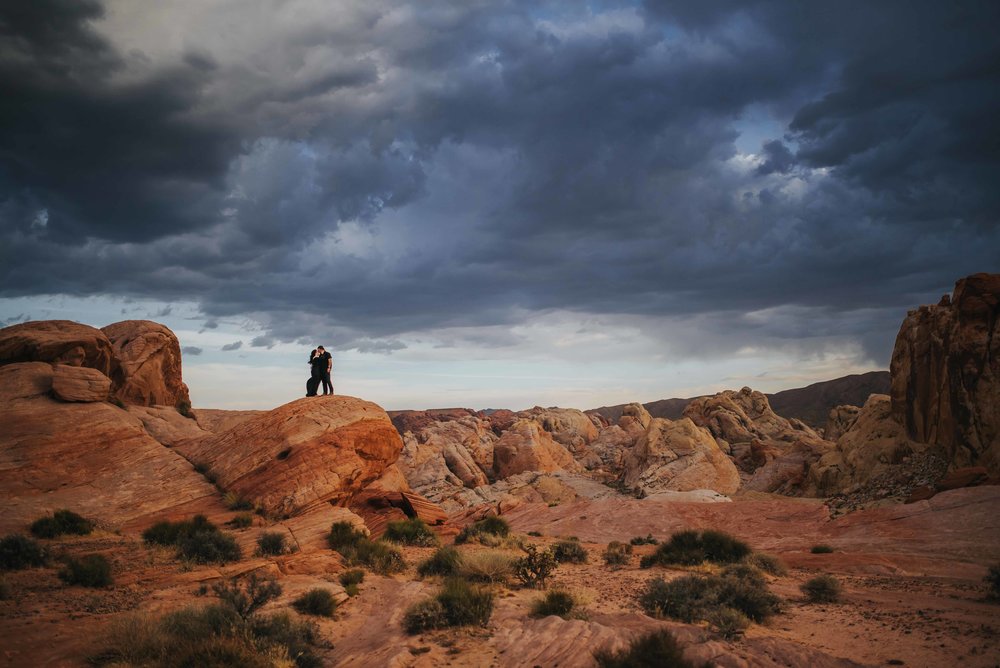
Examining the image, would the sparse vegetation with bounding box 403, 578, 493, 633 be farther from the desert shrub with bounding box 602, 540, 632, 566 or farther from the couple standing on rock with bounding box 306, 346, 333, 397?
the couple standing on rock with bounding box 306, 346, 333, 397

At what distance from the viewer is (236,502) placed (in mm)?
20500

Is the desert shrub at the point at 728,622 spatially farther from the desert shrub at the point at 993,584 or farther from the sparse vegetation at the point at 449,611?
the desert shrub at the point at 993,584

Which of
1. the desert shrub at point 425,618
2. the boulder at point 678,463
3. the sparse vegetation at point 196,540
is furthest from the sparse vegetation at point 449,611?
the boulder at point 678,463

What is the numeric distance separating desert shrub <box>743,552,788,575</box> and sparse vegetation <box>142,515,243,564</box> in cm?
1554

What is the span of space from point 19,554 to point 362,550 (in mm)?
8534

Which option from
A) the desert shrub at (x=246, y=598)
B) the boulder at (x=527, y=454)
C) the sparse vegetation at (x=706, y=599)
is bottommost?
the boulder at (x=527, y=454)

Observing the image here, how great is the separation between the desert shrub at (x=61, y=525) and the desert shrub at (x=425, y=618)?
12.9 m

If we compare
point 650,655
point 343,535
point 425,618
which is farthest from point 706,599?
point 343,535

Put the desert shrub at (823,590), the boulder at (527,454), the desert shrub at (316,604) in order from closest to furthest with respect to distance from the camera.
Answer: the desert shrub at (316,604)
the desert shrub at (823,590)
the boulder at (527,454)

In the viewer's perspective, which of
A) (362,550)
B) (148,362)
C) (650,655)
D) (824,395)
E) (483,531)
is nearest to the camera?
(650,655)

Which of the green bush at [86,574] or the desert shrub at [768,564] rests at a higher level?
the green bush at [86,574]

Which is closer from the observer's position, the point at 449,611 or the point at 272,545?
the point at 449,611

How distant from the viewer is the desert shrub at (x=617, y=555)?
18109 millimetres

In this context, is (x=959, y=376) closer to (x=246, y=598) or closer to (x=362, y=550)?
(x=362, y=550)
